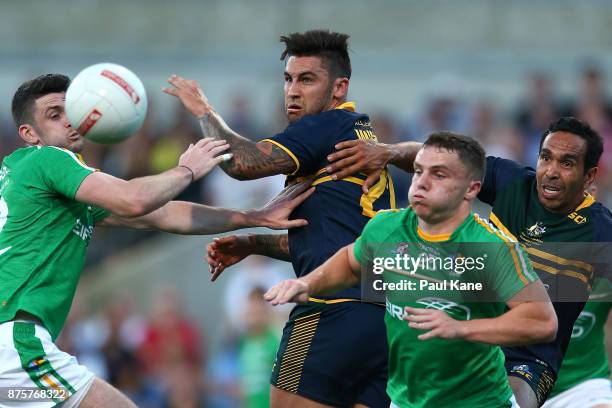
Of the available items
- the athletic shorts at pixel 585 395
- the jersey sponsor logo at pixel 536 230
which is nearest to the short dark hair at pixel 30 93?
the jersey sponsor logo at pixel 536 230

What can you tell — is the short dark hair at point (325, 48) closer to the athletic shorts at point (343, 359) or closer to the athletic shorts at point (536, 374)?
the athletic shorts at point (343, 359)

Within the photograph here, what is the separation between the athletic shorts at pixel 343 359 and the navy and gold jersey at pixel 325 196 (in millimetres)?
161

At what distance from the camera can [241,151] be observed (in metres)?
7.83

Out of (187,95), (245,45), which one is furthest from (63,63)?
(187,95)

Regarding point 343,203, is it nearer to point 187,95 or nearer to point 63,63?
point 187,95

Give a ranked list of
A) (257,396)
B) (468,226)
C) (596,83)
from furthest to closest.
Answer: (596,83) → (257,396) → (468,226)

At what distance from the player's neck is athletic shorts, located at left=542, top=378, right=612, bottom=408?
2455mm

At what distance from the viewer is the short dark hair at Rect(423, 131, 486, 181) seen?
6.93m

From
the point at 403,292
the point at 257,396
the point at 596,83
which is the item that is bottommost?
the point at 257,396

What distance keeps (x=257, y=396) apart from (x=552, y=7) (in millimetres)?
9878

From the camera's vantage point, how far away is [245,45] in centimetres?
2045

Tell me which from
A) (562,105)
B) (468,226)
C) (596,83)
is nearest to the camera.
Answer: (468,226)

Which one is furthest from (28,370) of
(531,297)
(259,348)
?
(259,348)

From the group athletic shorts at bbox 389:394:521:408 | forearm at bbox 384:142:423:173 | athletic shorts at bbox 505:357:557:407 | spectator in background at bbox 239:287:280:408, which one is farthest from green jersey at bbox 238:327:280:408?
athletic shorts at bbox 389:394:521:408
